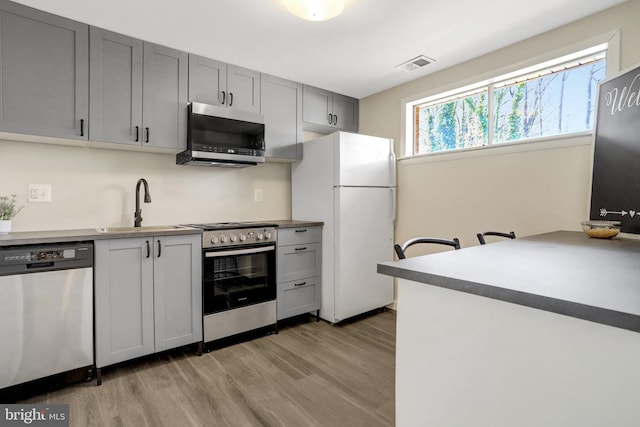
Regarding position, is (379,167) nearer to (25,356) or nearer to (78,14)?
(78,14)

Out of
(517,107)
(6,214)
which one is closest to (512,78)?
(517,107)

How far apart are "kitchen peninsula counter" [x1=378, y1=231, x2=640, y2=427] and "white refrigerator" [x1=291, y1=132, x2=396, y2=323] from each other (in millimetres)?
1927

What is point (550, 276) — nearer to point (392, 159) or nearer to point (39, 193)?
point (392, 159)

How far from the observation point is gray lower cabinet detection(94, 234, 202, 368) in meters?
2.09

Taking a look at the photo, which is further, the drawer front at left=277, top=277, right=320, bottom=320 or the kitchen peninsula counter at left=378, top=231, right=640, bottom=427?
the drawer front at left=277, top=277, right=320, bottom=320

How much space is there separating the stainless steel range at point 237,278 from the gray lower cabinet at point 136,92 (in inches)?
32.8

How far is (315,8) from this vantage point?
1867 mm

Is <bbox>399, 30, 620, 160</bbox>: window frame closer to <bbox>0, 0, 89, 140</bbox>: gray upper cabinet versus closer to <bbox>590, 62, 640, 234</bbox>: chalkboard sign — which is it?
<bbox>590, 62, 640, 234</bbox>: chalkboard sign

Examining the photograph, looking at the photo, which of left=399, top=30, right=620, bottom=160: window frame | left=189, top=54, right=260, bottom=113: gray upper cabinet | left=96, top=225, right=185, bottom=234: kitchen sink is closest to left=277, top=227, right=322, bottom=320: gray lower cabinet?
left=96, top=225, right=185, bottom=234: kitchen sink

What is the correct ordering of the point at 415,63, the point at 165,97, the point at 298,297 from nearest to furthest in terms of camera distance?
1. the point at 165,97
2. the point at 415,63
3. the point at 298,297

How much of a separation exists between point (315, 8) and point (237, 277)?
2.03 meters

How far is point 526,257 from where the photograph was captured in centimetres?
119

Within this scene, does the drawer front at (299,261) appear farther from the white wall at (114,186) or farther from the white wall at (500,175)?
the white wall at (500,175)

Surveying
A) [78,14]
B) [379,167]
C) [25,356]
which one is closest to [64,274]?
[25,356]
